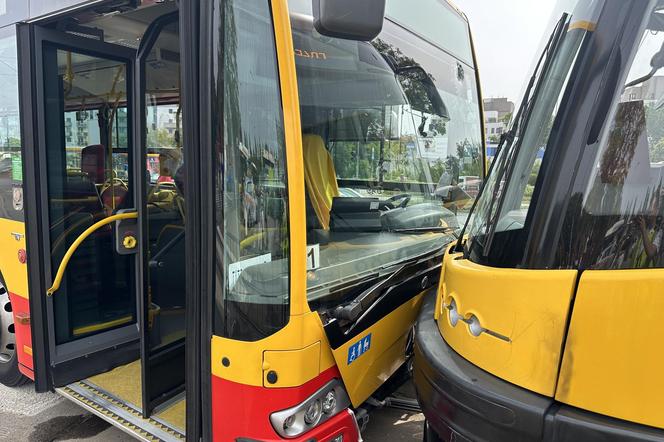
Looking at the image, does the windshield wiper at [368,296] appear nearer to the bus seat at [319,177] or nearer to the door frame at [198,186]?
the bus seat at [319,177]

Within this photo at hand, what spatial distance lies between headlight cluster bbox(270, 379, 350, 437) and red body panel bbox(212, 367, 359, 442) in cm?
2

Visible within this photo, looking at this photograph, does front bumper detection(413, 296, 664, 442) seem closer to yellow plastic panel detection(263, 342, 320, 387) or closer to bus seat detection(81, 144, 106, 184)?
yellow plastic panel detection(263, 342, 320, 387)

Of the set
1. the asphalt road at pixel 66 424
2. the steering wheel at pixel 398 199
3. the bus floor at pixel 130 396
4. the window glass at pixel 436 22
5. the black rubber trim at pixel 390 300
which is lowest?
the asphalt road at pixel 66 424

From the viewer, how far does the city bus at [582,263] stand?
4.09ft

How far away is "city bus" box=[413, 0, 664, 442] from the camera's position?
1246 millimetres

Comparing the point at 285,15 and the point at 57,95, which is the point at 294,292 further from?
the point at 57,95

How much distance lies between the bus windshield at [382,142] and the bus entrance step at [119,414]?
3.73 ft

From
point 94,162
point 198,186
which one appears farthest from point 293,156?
point 94,162

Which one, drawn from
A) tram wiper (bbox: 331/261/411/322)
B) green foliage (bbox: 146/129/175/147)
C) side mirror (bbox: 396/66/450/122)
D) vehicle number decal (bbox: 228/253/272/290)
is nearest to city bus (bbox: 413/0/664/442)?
tram wiper (bbox: 331/261/411/322)

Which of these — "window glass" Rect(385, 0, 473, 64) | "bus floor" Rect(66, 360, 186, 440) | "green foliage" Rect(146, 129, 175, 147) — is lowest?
"bus floor" Rect(66, 360, 186, 440)

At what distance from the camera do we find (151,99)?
2863 mm

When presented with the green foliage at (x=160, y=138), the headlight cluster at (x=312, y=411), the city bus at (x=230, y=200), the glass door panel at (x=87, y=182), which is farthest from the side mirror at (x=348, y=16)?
the glass door panel at (x=87, y=182)

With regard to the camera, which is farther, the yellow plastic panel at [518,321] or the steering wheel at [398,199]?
the steering wheel at [398,199]

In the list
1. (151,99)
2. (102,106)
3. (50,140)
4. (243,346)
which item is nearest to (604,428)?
(243,346)
